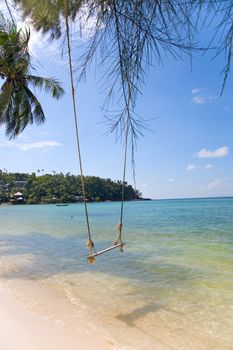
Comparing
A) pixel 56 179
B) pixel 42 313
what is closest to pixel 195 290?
pixel 42 313

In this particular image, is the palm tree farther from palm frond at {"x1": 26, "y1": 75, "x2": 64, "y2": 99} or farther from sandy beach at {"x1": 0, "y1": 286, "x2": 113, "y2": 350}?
sandy beach at {"x1": 0, "y1": 286, "x2": 113, "y2": 350}

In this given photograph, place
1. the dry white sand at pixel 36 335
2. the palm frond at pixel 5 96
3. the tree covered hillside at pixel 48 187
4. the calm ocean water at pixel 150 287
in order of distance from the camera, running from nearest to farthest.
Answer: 1. the dry white sand at pixel 36 335
2. the calm ocean water at pixel 150 287
3. the palm frond at pixel 5 96
4. the tree covered hillside at pixel 48 187

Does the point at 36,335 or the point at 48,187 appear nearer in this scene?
the point at 36,335

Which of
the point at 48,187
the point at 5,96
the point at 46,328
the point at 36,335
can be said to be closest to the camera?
the point at 36,335

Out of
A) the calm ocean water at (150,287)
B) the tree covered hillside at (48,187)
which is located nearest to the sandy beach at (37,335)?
the calm ocean water at (150,287)

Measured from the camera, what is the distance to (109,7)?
165cm

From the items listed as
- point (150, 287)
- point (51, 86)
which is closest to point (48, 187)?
point (51, 86)

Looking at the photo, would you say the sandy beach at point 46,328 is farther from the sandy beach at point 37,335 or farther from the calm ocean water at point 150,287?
the calm ocean water at point 150,287

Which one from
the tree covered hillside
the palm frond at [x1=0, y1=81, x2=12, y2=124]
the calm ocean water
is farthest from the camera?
the tree covered hillside

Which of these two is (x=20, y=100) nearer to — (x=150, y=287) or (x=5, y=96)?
(x=5, y=96)

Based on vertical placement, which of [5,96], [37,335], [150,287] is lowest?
[150,287]

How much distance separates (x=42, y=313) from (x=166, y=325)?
170 centimetres

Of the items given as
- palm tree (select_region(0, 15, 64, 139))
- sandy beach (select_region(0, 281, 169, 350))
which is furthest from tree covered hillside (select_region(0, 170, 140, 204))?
sandy beach (select_region(0, 281, 169, 350))

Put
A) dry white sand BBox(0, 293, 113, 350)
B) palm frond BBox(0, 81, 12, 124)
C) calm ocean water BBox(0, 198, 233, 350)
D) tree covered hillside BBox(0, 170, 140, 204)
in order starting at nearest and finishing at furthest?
1. dry white sand BBox(0, 293, 113, 350)
2. calm ocean water BBox(0, 198, 233, 350)
3. palm frond BBox(0, 81, 12, 124)
4. tree covered hillside BBox(0, 170, 140, 204)
